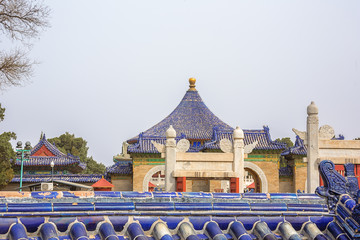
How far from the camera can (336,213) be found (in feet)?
17.7

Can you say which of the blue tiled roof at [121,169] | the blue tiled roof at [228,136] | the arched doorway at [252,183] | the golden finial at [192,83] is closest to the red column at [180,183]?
the blue tiled roof at [228,136]

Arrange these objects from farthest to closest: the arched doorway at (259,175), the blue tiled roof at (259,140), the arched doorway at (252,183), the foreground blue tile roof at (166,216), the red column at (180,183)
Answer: the arched doorway at (252,183)
the blue tiled roof at (259,140)
the arched doorway at (259,175)
the red column at (180,183)
the foreground blue tile roof at (166,216)

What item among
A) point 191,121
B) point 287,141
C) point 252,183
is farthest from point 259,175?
point 287,141

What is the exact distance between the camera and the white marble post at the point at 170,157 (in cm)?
2020

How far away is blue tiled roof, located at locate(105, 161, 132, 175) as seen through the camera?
1361 inches

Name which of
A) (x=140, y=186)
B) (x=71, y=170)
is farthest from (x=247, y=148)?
(x=71, y=170)

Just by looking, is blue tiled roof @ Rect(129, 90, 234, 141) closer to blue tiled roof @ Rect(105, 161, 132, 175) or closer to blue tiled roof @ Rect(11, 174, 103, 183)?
blue tiled roof @ Rect(105, 161, 132, 175)

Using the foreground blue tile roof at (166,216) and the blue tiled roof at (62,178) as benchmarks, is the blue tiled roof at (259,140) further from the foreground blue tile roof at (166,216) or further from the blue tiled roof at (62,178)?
the foreground blue tile roof at (166,216)

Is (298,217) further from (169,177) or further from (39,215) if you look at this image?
(169,177)

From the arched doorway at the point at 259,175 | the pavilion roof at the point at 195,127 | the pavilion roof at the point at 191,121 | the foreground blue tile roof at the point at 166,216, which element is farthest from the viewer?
the pavilion roof at the point at 191,121

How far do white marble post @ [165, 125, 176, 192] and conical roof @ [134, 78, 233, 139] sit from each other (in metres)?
18.6

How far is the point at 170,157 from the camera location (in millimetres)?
20328

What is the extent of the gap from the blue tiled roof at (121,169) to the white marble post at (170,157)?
1417cm

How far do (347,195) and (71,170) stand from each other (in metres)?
36.8
